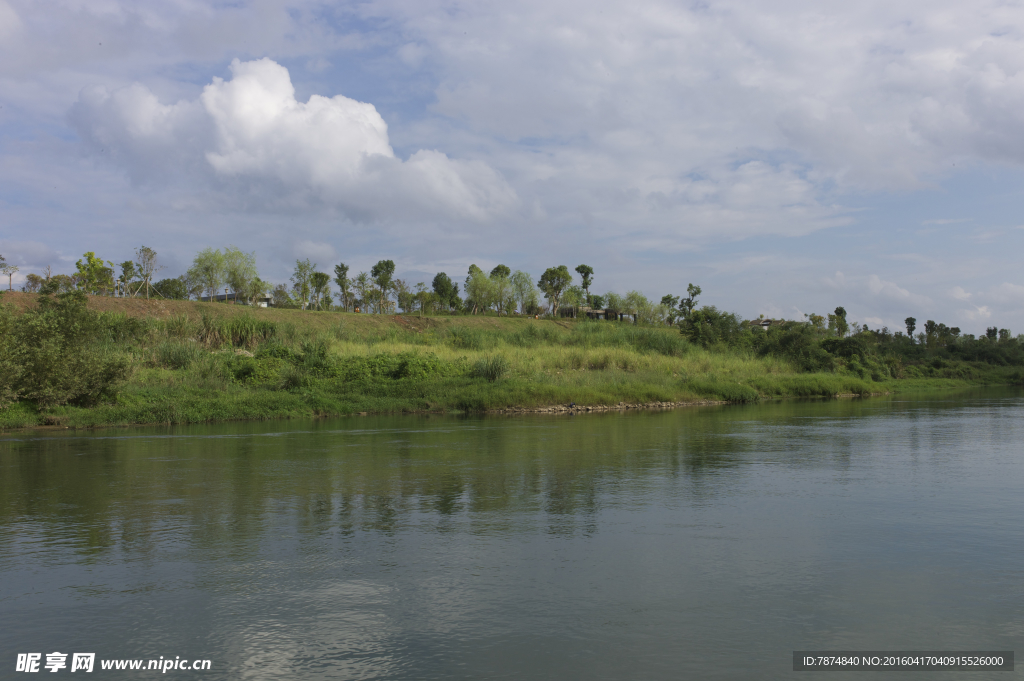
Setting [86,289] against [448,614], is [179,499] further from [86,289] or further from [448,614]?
[86,289]

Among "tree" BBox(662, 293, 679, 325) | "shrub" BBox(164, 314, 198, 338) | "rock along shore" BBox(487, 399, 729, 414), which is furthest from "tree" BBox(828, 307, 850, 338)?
"shrub" BBox(164, 314, 198, 338)

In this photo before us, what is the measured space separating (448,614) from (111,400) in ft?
69.6

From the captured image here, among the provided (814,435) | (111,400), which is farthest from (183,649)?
(111,400)

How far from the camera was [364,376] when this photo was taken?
31156 millimetres

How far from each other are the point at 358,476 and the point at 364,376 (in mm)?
19192

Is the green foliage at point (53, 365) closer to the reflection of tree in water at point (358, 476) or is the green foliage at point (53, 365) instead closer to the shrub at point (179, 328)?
the reflection of tree in water at point (358, 476)

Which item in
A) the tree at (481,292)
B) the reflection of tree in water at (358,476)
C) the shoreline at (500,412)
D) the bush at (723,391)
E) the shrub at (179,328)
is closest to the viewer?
the reflection of tree in water at (358,476)

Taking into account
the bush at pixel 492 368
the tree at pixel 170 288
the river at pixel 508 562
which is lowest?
the river at pixel 508 562

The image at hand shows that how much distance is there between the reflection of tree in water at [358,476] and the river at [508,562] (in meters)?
0.08

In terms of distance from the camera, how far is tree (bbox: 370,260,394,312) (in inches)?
2709

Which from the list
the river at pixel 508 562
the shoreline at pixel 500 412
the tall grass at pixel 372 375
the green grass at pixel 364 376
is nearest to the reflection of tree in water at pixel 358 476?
the river at pixel 508 562

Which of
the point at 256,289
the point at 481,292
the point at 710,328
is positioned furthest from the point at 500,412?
the point at 481,292

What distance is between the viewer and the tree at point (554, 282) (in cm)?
8275

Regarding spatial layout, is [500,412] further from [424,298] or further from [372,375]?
[424,298]
